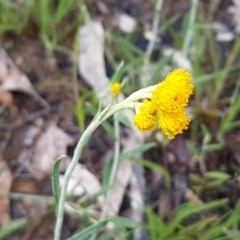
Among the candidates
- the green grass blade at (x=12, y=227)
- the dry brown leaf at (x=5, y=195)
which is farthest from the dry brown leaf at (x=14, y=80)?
the green grass blade at (x=12, y=227)

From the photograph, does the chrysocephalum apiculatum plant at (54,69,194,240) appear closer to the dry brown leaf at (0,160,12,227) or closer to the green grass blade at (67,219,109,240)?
the green grass blade at (67,219,109,240)

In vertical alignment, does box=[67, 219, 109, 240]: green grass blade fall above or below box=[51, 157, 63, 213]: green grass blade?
below

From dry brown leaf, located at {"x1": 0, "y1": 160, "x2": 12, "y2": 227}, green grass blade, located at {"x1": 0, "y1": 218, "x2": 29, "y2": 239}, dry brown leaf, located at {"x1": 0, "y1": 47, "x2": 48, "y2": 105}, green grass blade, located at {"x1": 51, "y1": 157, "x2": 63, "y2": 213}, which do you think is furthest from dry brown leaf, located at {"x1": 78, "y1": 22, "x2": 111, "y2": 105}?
green grass blade, located at {"x1": 51, "y1": 157, "x2": 63, "y2": 213}

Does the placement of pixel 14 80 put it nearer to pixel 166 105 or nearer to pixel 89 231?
pixel 89 231

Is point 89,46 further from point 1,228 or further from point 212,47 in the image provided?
point 1,228

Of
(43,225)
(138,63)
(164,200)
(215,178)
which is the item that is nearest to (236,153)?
(215,178)
